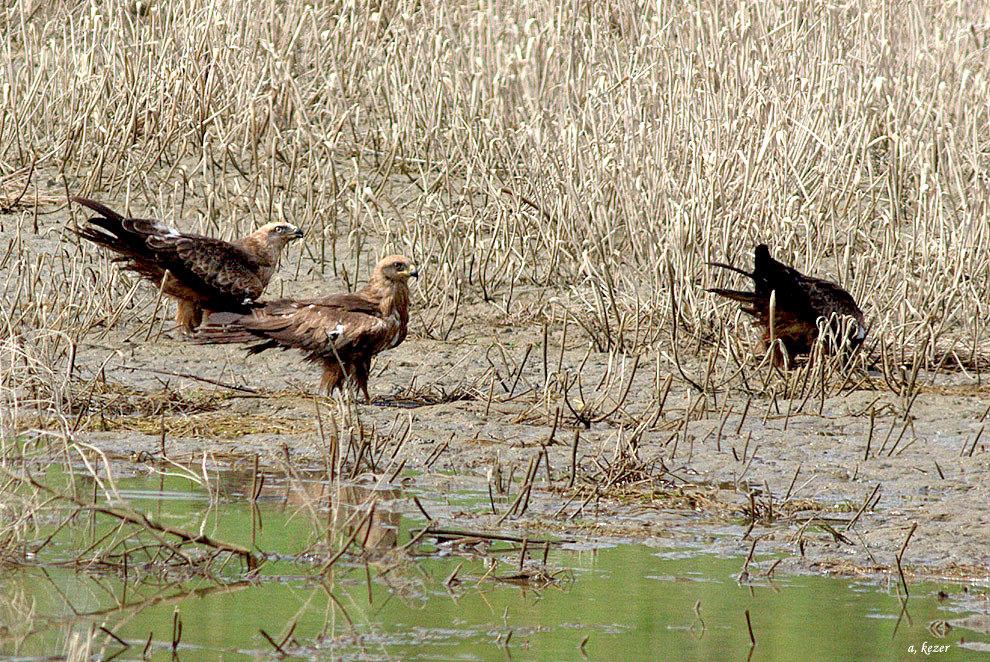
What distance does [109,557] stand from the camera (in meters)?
4.38

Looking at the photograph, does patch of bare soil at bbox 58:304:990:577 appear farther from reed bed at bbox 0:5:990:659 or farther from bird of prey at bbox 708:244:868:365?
bird of prey at bbox 708:244:868:365

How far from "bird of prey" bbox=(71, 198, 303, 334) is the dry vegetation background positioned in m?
0.38

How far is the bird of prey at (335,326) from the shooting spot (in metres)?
6.84

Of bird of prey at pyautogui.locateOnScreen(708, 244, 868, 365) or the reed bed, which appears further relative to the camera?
the reed bed

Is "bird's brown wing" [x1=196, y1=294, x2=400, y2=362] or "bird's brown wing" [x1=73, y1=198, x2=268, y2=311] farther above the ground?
"bird's brown wing" [x1=73, y1=198, x2=268, y2=311]

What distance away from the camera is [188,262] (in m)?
7.31

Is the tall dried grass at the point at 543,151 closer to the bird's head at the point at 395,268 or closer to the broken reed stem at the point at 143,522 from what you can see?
the bird's head at the point at 395,268

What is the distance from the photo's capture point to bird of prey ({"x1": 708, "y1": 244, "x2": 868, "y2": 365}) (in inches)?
284

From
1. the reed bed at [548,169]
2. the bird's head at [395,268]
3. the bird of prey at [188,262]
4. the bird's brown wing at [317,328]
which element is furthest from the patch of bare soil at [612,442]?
the bird's head at [395,268]

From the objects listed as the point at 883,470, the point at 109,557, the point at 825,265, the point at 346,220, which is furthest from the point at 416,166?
the point at 109,557

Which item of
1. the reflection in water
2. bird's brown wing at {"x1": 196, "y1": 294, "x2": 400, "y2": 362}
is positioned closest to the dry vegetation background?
bird's brown wing at {"x1": 196, "y1": 294, "x2": 400, "y2": 362}

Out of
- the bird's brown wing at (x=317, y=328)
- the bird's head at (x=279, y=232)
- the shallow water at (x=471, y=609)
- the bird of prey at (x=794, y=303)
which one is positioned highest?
the bird's head at (x=279, y=232)

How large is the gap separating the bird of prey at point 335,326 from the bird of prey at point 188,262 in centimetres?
22

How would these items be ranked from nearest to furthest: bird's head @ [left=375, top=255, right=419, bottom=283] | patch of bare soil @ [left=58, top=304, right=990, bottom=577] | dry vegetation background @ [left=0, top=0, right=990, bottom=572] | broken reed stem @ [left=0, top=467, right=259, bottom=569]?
broken reed stem @ [left=0, top=467, right=259, bottom=569]
patch of bare soil @ [left=58, top=304, right=990, bottom=577]
bird's head @ [left=375, top=255, right=419, bottom=283]
dry vegetation background @ [left=0, top=0, right=990, bottom=572]
